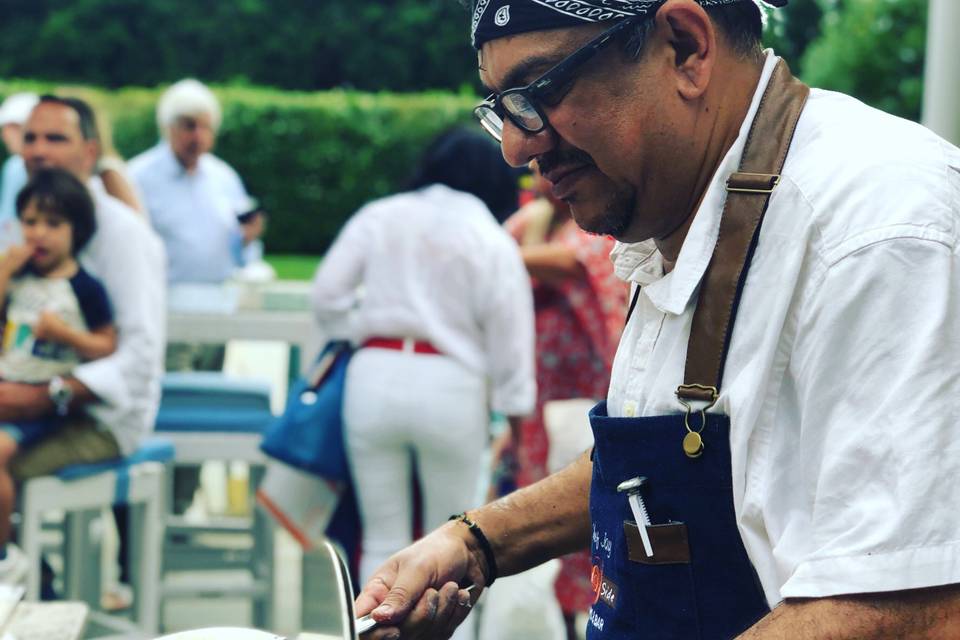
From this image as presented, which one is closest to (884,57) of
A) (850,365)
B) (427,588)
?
(427,588)

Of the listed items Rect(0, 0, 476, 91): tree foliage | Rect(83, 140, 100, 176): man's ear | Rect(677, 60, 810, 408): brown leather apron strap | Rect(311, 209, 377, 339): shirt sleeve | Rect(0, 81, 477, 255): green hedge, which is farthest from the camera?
Rect(0, 0, 476, 91): tree foliage

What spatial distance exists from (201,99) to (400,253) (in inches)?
151

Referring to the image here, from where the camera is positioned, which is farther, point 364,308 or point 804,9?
point 804,9

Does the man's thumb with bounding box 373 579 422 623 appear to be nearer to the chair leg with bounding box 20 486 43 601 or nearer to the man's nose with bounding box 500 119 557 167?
the man's nose with bounding box 500 119 557 167

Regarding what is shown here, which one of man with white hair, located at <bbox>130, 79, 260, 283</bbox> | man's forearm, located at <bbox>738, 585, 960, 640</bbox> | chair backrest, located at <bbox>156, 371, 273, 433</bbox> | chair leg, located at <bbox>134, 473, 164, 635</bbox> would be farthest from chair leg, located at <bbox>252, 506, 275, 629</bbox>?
man's forearm, located at <bbox>738, 585, 960, 640</bbox>

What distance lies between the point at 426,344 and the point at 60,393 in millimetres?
1266

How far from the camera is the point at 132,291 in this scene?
188 inches

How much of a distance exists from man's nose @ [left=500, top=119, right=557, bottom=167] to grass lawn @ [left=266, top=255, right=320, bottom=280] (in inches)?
755

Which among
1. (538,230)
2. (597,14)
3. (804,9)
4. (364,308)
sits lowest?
(364,308)

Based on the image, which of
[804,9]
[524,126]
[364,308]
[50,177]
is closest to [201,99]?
[50,177]

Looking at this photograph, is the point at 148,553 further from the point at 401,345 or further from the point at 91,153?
the point at 91,153

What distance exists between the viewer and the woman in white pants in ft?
15.2

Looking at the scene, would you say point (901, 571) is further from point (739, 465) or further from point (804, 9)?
point (804, 9)

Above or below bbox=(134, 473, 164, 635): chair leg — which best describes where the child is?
above
